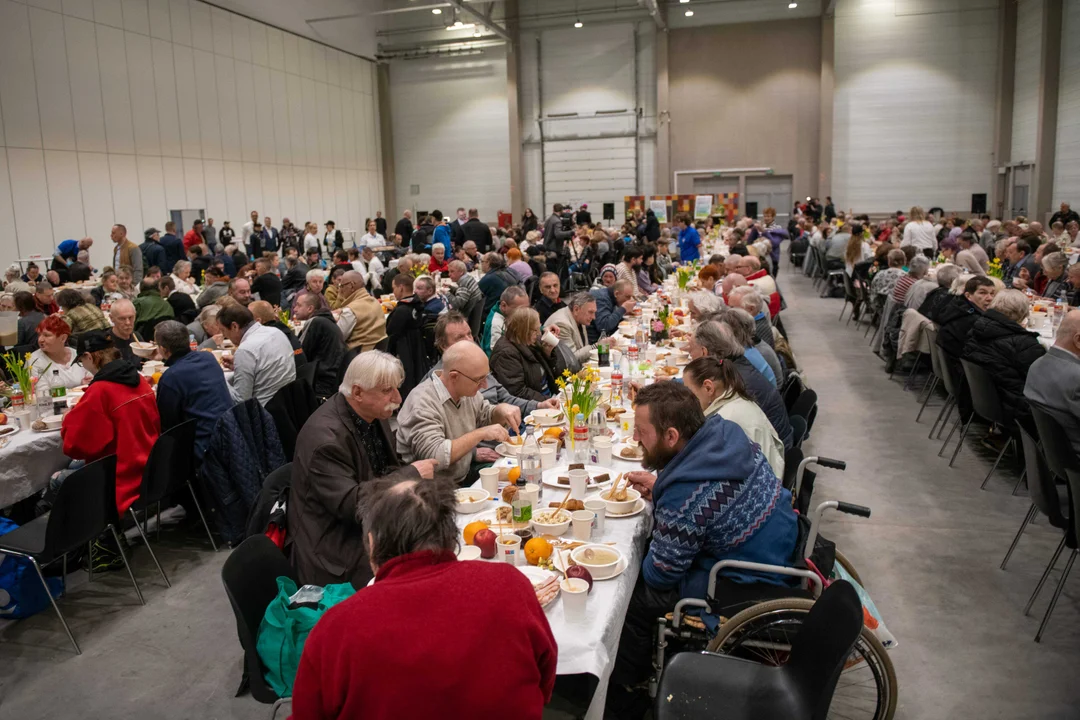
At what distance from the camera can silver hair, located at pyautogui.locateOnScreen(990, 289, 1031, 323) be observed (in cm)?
541

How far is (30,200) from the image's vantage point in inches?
536

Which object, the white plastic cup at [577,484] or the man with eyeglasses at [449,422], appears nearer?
the white plastic cup at [577,484]

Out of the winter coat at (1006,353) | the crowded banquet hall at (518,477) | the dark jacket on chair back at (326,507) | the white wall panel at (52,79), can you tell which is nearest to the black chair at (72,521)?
the crowded banquet hall at (518,477)

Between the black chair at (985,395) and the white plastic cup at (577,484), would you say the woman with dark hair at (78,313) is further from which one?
the black chair at (985,395)

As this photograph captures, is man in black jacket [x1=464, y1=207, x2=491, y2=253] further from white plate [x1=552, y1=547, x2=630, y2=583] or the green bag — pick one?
the green bag

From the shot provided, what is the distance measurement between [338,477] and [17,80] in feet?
44.6

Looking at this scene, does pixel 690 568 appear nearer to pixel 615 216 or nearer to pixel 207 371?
pixel 207 371

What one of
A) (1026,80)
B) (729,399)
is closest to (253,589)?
(729,399)

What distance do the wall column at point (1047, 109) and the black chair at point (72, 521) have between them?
62.8ft

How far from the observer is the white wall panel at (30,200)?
43.7ft

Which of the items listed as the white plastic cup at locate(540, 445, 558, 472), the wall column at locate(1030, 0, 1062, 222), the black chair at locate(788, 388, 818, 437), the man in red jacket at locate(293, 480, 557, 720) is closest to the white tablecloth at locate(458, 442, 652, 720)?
the man in red jacket at locate(293, 480, 557, 720)

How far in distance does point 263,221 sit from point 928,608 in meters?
17.9

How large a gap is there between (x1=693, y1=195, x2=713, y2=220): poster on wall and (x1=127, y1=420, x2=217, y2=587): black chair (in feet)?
55.3

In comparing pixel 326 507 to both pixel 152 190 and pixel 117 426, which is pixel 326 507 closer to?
pixel 117 426
